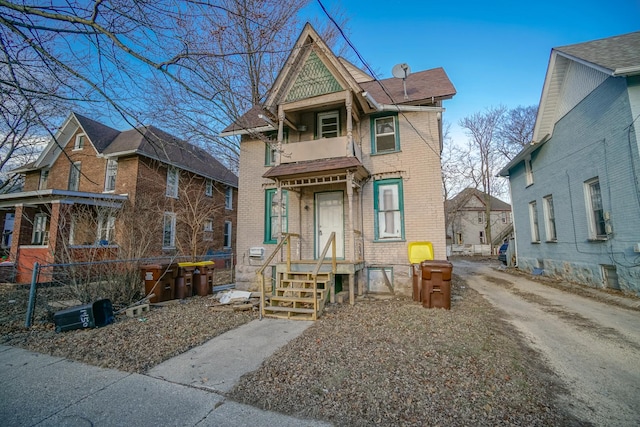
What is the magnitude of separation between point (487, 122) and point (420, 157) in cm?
2599

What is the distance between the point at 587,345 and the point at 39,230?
71.1ft

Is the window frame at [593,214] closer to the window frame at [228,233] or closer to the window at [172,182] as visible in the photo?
the window at [172,182]

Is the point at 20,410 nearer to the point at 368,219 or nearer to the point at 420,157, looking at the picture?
the point at 368,219

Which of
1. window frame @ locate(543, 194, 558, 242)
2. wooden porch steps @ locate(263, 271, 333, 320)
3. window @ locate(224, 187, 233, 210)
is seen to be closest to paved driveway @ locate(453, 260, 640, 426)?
wooden porch steps @ locate(263, 271, 333, 320)

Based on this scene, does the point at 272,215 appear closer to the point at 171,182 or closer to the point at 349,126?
the point at 349,126

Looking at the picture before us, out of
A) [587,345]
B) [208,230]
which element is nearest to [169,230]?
[208,230]

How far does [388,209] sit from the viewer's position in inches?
360

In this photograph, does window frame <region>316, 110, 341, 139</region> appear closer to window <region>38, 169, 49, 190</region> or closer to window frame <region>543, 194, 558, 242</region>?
window frame <region>543, 194, 558, 242</region>

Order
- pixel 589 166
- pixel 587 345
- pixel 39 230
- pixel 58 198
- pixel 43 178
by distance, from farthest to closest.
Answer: pixel 43 178 → pixel 39 230 → pixel 58 198 → pixel 589 166 → pixel 587 345

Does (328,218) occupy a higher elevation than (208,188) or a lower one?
lower

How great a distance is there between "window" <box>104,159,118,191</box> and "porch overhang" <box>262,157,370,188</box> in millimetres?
11820

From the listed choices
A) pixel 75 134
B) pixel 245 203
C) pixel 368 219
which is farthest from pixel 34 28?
pixel 75 134

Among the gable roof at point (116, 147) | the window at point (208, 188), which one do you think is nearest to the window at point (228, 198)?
the window at point (208, 188)

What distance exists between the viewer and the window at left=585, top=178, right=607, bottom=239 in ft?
30.0
